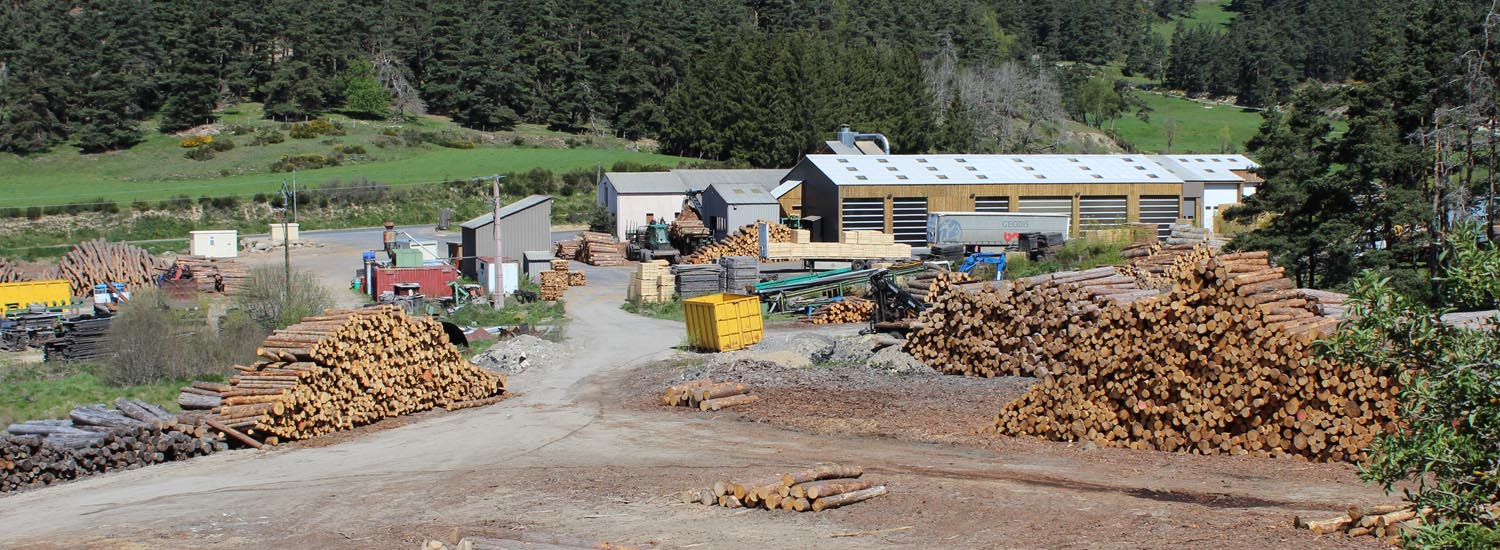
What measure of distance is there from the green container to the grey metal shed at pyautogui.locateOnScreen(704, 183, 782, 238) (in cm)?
1430

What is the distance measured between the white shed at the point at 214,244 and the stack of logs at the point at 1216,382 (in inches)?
1986

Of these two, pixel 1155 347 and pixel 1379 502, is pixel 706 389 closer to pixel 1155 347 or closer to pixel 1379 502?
pixel 1155 347

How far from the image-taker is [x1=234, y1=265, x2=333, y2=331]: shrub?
3859 cm

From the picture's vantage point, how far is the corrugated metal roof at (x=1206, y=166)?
191 ft

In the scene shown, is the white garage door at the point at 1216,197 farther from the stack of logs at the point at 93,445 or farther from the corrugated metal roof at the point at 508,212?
the stack of logs at the point at 93,445

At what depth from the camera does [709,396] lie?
22.7 meters

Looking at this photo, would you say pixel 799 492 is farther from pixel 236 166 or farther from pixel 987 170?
pixel 236 166

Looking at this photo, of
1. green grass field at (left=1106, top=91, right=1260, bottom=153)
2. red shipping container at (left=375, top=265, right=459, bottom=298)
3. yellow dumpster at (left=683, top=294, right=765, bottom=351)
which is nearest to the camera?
yellow dumpster at (left=683, top=294, right=765, bottom=351)

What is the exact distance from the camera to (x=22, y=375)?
3384 centimetres

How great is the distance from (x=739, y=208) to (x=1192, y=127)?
85392 mm

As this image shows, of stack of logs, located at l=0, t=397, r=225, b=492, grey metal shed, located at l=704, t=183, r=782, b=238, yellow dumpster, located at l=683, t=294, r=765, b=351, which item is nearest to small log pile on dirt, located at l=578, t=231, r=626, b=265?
grey metal shed, located at l=704, t=183, r=782, b=238

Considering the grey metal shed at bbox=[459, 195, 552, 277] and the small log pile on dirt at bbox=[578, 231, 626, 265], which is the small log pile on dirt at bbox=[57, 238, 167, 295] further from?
the small log pile on dirt at bbox=[578, 231, 626, 265]

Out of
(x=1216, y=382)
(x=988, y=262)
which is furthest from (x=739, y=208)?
(x=1216, y=382)

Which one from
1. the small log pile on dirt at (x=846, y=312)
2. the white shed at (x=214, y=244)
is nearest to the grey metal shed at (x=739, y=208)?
the small log pile on dirt at (x=846, y=312)
